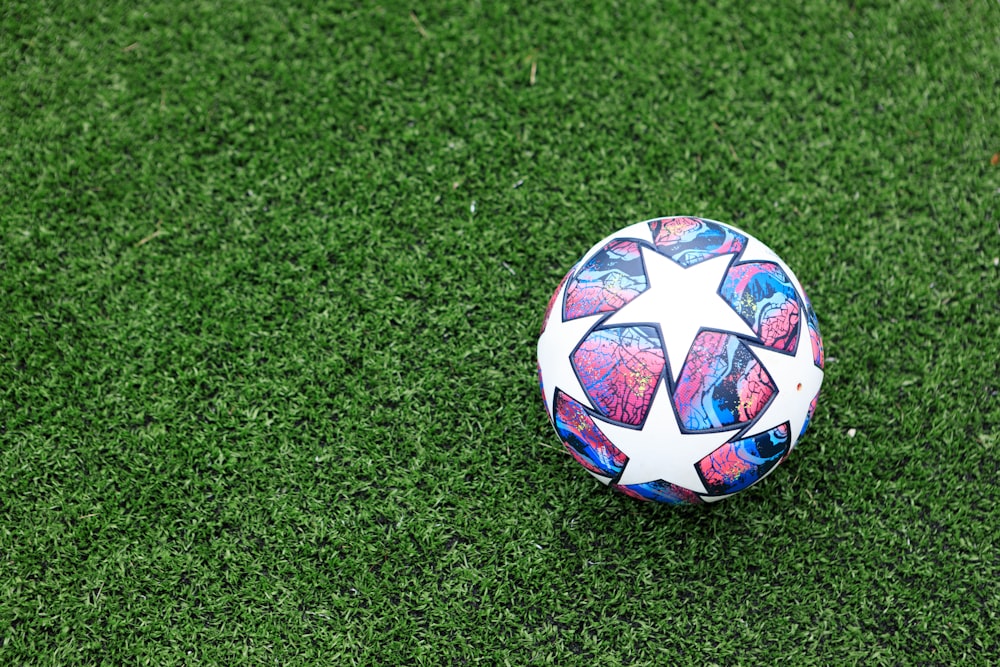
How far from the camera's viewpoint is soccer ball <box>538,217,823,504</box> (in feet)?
7.63

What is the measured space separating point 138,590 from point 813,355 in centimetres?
258

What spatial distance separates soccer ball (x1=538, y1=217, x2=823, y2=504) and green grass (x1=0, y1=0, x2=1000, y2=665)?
0.59 metres

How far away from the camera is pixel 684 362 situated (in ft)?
7.59

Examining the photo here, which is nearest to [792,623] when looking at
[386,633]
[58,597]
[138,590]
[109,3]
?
[386,633]

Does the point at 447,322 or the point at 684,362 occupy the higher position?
the point at 684,362

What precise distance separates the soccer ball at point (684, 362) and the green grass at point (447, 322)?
59 centimetres

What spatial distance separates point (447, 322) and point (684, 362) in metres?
1.22

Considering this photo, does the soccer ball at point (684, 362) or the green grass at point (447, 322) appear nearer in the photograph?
the soccer ball at point (684, 362)

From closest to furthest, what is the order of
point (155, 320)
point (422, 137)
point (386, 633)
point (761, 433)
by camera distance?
point (761, 433) → point (386, 633) → point (155, 320) → point (422, 137)

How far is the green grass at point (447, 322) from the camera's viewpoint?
290 cm

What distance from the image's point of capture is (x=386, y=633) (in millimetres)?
2867

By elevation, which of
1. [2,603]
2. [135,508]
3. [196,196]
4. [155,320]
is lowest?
[2,603]

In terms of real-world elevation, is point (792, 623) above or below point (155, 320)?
below

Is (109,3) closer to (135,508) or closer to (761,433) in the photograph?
(135,508)
